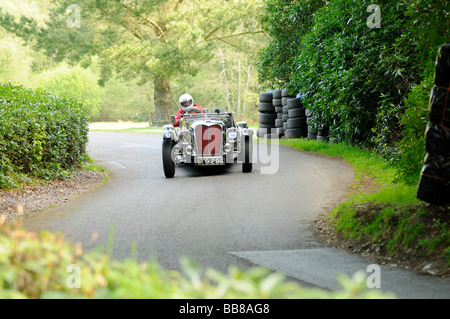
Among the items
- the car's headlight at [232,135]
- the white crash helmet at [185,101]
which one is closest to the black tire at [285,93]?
the white crash helmet at [185,101]

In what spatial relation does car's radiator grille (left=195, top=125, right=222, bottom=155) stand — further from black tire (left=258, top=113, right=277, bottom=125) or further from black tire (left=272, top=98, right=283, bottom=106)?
black tire (left=258, top=113, right=277, bottom=125)

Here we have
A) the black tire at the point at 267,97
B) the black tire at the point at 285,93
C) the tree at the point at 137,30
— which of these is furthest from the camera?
the tree at the point at 137,30

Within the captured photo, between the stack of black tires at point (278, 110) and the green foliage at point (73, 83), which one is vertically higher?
the green foliage at point (73, 83)

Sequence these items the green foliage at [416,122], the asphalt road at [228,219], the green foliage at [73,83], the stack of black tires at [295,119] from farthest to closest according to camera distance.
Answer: the green foliage at [73,83] < the stack of black tires at [295,119] < the green foliage at [416,122] < the asphalt road at [228,219]

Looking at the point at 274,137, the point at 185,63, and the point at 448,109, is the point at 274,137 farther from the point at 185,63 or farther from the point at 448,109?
the point at 448,109

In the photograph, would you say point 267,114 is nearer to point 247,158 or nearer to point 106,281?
point 247,158

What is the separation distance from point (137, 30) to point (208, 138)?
2824cm

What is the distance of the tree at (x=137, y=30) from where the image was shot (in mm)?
34969

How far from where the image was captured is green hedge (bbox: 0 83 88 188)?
10.7 metres

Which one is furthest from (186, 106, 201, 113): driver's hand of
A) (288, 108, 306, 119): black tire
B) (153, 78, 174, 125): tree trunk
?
(153, 78, 174, 125): tree trunk

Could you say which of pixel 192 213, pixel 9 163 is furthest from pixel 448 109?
pixel 9 163

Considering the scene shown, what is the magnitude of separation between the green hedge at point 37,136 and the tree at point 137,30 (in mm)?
20377

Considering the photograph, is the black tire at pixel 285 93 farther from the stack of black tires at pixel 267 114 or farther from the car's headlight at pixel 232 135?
the car's headlight at pixel 232 135

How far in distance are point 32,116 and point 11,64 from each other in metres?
53.2
